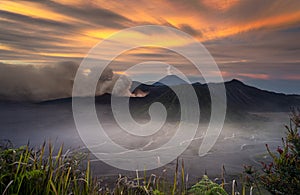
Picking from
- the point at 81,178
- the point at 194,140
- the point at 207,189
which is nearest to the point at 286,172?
the point at 207,189

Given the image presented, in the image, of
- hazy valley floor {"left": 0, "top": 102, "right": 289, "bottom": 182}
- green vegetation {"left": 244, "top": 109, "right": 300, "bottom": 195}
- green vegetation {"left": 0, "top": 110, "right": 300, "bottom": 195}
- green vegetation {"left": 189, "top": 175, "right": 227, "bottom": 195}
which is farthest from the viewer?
hazy valley floor {"left": 0, "top": 102, "right": 289, "bottom": 182}

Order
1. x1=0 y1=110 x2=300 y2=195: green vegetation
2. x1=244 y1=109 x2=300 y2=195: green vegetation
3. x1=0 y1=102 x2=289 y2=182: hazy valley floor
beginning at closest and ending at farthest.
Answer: x1=0 y1=110 x2=300 y2=195: green vegetation, x1=244 y1=109 x2=300 y2=195: green vegetation, x1=0 y1=102 x2=289 y2=182: hazy valley floor

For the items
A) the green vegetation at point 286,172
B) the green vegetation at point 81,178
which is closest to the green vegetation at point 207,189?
the green vegetation at point 81,178

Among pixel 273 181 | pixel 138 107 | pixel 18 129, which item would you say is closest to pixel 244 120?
pixel 138 107

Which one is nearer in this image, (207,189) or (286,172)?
(207,189)

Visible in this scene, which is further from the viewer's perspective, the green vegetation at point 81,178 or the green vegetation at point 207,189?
the green vegetation at point 207,189

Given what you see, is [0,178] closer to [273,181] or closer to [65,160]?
[65,160]

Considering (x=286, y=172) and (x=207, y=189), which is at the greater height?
Answer: (x=207, y=189)

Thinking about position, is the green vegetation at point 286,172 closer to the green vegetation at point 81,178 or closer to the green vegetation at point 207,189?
the green vegetation at point 81,178

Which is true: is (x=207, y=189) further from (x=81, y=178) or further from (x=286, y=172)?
(x=286, y=172)

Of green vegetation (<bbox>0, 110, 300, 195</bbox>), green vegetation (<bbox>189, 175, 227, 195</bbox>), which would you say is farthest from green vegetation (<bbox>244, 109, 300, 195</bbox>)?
green vegetation (<bbox>189, 175, 227, 195</bbox>)

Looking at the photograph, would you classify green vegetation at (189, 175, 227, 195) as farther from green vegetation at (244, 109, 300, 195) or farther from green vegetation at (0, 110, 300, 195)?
green vegetation at (244, 109, 300, 195)

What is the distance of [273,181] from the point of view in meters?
7.08

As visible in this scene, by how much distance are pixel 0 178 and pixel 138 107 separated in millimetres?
139050
